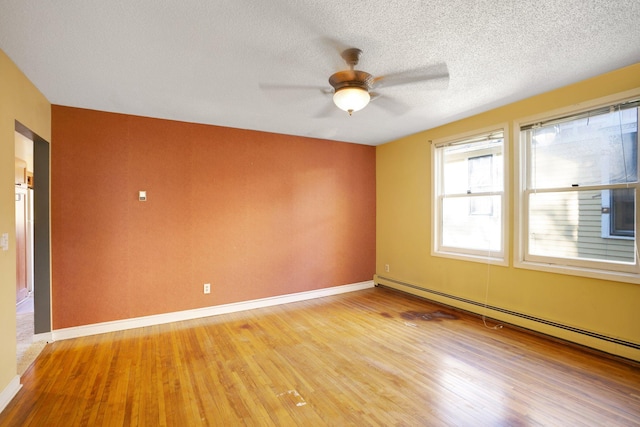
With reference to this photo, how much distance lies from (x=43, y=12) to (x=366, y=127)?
3315 millimetres

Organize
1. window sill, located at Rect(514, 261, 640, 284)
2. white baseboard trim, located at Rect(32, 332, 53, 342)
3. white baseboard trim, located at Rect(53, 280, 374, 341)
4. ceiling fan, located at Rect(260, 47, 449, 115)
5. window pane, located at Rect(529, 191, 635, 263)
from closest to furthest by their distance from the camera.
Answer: ceiling fan, located at Rect(260, 47, 449, 115), window sill, located at Rect(514, 261, 640, 284), window pane, located at Rect(529, 191, 635, 263), white baseboard trim, located at Rect(32, 332, 53, 342), white baseboard trim, located at Rect(53, 280, 374, 341)

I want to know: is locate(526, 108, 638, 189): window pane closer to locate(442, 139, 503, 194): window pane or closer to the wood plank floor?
locate(442, 139, 503, 194): window pane

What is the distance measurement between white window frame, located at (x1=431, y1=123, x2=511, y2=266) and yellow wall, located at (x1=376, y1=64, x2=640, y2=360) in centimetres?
7

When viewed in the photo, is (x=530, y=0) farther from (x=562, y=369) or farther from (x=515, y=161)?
(x=562, y=369)

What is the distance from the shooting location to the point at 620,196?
2.65m

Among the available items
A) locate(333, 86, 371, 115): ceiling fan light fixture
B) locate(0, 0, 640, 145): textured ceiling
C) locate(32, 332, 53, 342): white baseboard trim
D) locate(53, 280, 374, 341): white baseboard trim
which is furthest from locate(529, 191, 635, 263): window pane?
locate(32, 332, 53, 342): white baseboard trim

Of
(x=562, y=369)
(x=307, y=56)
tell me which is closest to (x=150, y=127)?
(x=307, y=56)

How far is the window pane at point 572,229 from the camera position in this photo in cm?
269

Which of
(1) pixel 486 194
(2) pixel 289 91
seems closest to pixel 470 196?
(1) pixel 486 194

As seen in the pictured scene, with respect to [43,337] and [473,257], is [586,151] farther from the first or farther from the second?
[43,337]

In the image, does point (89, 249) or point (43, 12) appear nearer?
point (43, 12)

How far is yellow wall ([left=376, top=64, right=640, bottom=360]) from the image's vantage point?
259 cm

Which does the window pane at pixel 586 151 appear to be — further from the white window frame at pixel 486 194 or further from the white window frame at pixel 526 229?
the white window frame at pixel 486 194

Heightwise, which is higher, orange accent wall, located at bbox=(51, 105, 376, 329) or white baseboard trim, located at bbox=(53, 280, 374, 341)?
orange accent wall, located at bbox=(51, 105, 376, 329)
